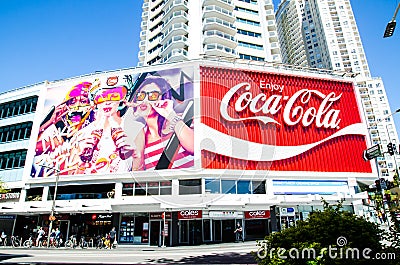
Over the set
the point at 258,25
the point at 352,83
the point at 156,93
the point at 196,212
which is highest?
the point at 258,25

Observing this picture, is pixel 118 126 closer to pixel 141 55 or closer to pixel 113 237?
pixel 113 237

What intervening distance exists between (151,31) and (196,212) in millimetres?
47754

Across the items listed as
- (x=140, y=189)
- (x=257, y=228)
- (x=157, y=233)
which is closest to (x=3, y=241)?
(x=140, y=189)

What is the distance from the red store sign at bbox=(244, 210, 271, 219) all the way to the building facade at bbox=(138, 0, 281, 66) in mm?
27495

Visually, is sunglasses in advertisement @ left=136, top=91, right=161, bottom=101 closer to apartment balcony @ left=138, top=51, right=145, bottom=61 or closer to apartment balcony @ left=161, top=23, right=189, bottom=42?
apartment balcony @ left=161, top=23, right=189, bottom=42

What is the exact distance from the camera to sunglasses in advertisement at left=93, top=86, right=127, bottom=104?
33.7 m

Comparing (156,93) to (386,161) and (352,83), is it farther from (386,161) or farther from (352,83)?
(386,161)

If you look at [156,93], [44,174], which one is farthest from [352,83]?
[44,174]

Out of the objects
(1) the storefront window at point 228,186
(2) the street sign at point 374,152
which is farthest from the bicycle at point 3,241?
(2) the street sign at point 374,152

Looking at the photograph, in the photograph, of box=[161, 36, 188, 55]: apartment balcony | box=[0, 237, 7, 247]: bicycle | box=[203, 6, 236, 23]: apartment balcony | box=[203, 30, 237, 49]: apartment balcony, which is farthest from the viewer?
box=[203, 6, 236, 23]: apartment balcony

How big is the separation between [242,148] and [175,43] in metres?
26.1

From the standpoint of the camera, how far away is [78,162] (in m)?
32.2

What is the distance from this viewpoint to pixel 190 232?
26234 mm

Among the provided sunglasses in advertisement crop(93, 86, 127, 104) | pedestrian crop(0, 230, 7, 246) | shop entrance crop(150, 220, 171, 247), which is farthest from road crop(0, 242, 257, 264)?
sunglasses in advertisement crop(93, 86, 127, 104)
